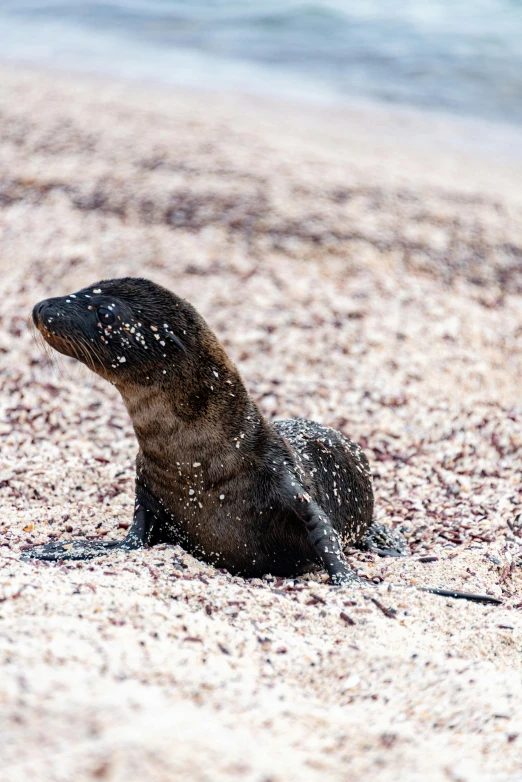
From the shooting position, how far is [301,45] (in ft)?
61.3

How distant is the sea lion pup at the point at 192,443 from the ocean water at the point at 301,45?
11.9m

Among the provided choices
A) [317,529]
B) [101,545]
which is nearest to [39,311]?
[101,545]

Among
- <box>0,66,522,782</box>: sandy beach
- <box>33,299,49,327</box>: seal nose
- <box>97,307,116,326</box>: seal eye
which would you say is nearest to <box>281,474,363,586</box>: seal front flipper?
<box>0,66,522,782</box>: sandy beach

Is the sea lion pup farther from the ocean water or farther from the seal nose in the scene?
the ocean water

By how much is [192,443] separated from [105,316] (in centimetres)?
70

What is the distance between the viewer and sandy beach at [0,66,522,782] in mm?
2641

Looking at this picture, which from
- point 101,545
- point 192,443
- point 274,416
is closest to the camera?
point 192,443

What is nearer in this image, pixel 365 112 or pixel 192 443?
pixel 192 443

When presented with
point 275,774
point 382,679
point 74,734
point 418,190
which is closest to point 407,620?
point 382,679

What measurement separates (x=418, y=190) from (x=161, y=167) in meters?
2.79

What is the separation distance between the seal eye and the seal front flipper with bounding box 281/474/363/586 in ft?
3.57

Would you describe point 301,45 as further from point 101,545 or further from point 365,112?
point 101,545

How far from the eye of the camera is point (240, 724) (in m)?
2.63

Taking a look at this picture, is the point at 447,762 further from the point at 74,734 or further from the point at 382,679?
the point at 74,734
